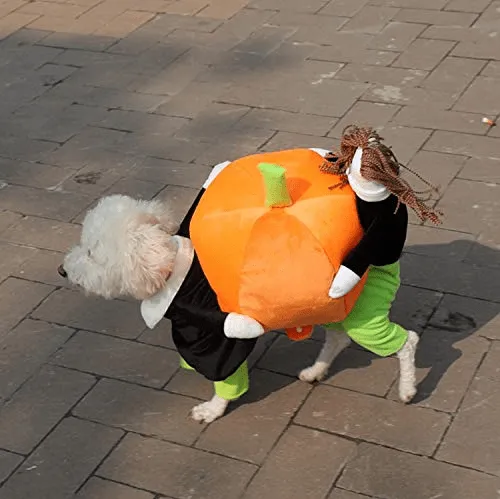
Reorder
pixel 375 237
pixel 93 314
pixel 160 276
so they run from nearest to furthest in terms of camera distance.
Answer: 1. pixel 375 237
2. pixel 160 276
3. pixel 93 314

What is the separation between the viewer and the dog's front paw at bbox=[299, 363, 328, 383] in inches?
168

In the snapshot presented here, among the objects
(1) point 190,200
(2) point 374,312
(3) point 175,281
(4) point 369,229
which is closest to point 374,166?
(4) point 369,229

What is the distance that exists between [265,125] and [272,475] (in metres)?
2.94

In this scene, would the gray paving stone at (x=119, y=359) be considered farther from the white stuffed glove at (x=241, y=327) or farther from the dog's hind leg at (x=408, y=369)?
the dog's hind leg at (x=408, y=369)

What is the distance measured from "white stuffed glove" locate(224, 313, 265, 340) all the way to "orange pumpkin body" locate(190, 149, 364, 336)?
23 mm

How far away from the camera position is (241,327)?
3615mm

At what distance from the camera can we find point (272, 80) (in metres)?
6.84

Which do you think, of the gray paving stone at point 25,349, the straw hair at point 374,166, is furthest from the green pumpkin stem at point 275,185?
the gray paving stone at point 25,349

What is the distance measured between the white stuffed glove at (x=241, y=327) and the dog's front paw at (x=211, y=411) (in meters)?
0.53

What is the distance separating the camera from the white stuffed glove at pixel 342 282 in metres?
3.50

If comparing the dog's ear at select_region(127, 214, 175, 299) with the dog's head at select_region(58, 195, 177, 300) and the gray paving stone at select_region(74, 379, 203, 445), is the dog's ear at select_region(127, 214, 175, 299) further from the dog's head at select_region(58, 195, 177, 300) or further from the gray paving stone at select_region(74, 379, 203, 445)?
the gray paving stone at select_region(74, 379, 203, 445)

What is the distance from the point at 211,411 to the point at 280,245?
3.07 ft

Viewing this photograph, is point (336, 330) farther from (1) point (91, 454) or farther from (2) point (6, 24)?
(2) point (6, 24)

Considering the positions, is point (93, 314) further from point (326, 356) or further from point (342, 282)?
point (342, 282)
